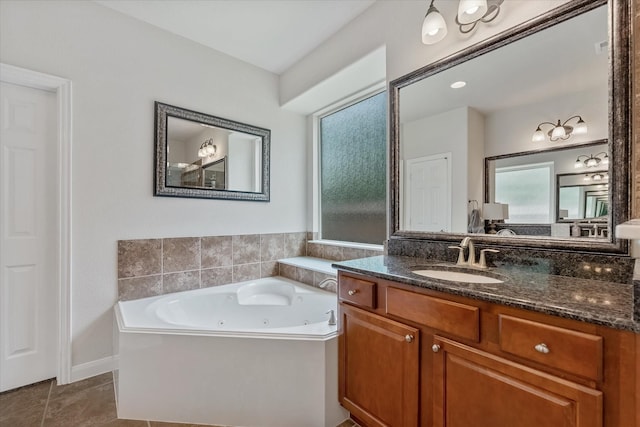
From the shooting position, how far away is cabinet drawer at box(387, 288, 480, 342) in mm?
1028

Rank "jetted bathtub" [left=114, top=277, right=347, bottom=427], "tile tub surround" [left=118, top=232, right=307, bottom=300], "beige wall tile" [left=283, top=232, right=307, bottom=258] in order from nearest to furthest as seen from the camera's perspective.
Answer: "jetted bathtub" [left=114, top=277, right=347, bottom=427]
"tile tub surround" [left=118, top=232, right=307, bottom=300]
"beige wall tile" [left=283, top=232, right=307, bottom=258]

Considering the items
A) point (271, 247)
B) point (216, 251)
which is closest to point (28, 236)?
point (216, 251)

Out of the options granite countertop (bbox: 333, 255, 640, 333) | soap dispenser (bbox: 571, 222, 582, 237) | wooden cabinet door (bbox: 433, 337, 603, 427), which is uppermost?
soap dispenser (bbox: 571, 222, 582, 237)

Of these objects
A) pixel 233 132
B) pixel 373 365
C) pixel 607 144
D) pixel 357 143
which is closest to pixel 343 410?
pixel 373 365

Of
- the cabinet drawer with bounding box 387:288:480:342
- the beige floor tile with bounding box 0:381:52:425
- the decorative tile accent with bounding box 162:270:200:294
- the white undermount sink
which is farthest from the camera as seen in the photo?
the decorative tile accent with bounding box 162:270:200:294

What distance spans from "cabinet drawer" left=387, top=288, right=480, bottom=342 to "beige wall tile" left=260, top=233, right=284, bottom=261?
182 cm

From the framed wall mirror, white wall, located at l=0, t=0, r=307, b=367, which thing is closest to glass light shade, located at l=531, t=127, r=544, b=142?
the framed wall mirror

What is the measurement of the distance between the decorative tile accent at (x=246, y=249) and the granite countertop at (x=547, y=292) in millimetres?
1579

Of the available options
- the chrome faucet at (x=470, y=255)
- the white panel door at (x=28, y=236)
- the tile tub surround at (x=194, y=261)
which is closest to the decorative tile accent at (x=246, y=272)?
the tile tub surround at (x=194, y=261)

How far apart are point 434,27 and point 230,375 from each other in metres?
2.21

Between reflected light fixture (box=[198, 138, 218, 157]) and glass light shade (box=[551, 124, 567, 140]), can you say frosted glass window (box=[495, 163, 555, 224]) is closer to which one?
glass light shade (box=[551, 124, 567, 140])

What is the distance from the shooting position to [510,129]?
58.1 inches

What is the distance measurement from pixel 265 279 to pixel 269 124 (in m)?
1.60

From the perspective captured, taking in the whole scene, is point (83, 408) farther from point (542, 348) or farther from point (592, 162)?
point (592, 162)
